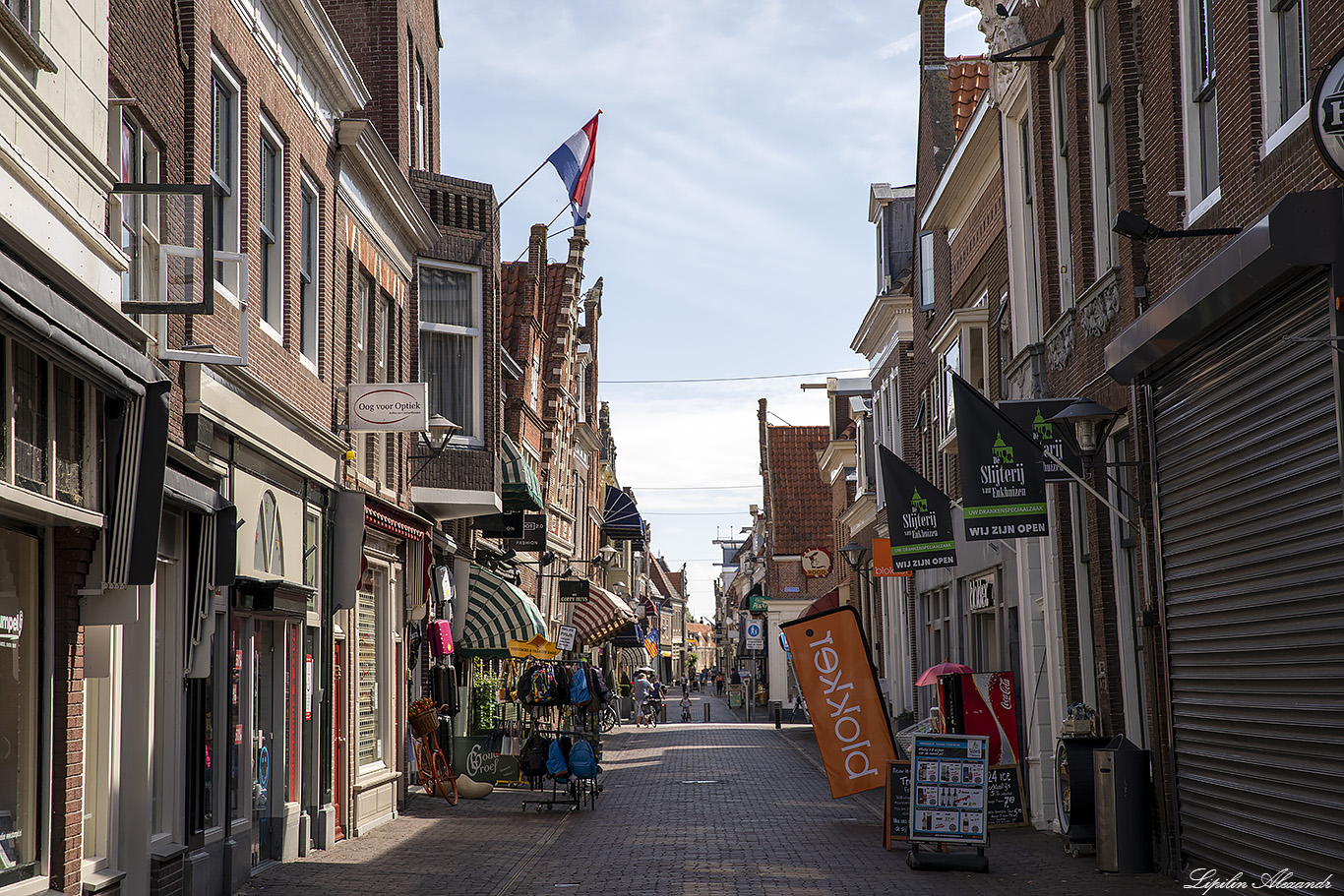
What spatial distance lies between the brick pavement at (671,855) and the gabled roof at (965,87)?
12244mm

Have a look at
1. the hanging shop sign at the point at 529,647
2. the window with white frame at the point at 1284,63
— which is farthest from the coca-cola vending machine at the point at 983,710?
the window with white frame at the point at 1284,63

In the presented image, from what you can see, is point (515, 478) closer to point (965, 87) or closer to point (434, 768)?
point (434, 768)

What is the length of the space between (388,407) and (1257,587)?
9.72 meters

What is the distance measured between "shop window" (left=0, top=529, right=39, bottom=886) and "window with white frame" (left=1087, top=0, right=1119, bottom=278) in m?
10.2

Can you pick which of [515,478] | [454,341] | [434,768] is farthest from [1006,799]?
[515,478]

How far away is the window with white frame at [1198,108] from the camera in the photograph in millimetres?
11062

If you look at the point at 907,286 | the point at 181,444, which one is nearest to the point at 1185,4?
the point at 181,444

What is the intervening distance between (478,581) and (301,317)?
10.2 metres

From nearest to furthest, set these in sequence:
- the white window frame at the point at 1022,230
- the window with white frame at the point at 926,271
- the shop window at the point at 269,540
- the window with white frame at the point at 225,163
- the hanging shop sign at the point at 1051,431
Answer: the window with white frame at the point at 225,163
the shop window at the point at 269,540
the hanging shop sign at the point at 1051,431
the white window frame at the point at 1022,230
the window with white frame at the point at 926,271

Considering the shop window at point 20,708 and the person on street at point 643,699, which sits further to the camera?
the person on street at point 643,699

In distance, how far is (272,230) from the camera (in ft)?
46.5

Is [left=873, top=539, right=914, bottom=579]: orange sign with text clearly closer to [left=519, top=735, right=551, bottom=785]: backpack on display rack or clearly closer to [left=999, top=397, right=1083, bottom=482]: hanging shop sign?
[left=519, top=735, right=551, bottom=785]: backpack on display rack

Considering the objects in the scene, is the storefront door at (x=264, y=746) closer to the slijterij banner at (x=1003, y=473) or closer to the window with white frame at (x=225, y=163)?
the window with white frame at (x=225, y=163)

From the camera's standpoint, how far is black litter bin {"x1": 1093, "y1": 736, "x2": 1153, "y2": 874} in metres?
12.2
